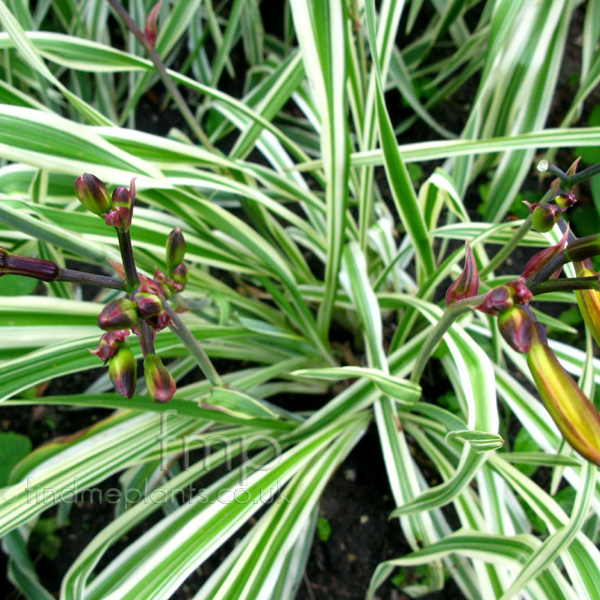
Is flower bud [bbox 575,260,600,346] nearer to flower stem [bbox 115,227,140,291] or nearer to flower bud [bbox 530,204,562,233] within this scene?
flower bud [bbox 530,204,562,233]

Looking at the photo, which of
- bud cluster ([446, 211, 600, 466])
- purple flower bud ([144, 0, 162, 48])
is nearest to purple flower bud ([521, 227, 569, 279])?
bud cluster ([446, 211, 600, 466])

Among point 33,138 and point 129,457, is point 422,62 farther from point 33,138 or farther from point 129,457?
point 129,457

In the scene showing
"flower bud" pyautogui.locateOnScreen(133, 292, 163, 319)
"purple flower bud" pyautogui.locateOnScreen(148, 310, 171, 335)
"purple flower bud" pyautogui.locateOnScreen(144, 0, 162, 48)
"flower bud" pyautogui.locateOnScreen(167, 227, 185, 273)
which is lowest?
"purple flower bud" pyautogui.locateOnScreen(148, 310, 171, 335)

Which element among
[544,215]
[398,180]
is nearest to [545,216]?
[544,215]

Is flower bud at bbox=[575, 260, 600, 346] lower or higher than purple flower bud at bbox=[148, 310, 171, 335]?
lower

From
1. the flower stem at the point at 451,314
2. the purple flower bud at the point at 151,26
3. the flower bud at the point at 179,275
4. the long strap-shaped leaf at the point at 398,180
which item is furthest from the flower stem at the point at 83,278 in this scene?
the purple flower bud at the point at 151,26

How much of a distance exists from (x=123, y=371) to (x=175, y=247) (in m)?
0.14

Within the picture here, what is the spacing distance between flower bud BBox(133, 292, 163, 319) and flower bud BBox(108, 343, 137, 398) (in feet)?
0.14

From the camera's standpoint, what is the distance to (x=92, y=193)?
0.42 m

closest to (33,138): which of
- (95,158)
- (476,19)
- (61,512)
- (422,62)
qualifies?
(95,158)

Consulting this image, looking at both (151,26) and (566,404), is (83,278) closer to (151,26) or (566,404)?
(566,404)

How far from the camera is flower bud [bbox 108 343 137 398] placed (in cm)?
43

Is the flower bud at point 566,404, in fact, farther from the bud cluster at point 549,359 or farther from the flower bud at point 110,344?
the flower bud at point 110,344

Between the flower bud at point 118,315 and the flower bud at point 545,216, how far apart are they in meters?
0.36
